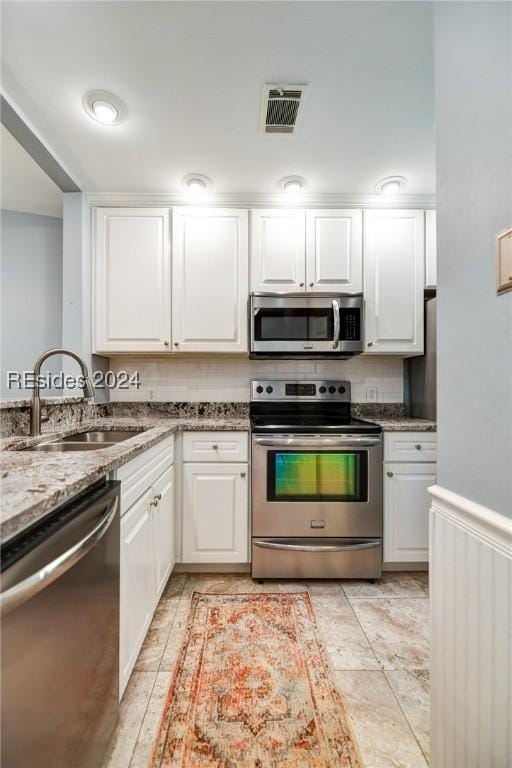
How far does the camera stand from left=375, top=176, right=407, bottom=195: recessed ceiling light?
2.26m

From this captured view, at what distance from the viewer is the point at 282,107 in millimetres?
1663

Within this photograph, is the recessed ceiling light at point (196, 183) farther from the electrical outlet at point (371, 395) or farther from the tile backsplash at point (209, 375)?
the electrical outlet at point (371, 395)

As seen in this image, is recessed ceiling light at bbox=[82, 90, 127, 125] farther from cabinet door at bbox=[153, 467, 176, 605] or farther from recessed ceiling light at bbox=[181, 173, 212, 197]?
cabinet door at bbox=[153, 467, 176, 605]

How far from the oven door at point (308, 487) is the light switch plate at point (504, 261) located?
1.51 m

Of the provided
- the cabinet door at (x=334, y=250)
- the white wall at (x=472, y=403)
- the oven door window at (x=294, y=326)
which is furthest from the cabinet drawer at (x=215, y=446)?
the white wall at (x=472, y=403)

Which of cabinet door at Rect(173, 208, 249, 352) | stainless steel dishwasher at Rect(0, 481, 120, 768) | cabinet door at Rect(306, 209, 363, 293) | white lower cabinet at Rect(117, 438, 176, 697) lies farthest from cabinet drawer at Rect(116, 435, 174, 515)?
cabinet door at Rect(306, 209, 363, 293)

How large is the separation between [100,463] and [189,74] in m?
1.66

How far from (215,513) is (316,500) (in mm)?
625

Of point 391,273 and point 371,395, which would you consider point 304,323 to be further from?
point 371,395

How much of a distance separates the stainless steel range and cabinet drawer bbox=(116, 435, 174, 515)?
0.56m

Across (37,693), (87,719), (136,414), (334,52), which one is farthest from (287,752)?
(334,52)

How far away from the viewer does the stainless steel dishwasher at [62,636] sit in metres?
0.61

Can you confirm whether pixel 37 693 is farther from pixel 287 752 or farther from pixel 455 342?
pixel 455 342

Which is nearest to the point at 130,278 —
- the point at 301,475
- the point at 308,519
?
the point at 301,475
